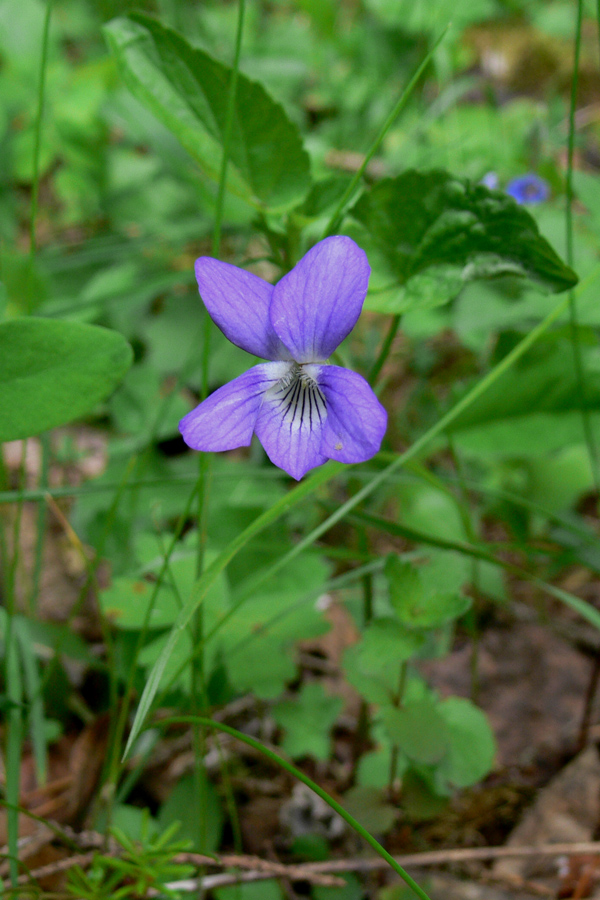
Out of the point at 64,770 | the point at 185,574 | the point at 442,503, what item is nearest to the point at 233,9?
the point at 442,503

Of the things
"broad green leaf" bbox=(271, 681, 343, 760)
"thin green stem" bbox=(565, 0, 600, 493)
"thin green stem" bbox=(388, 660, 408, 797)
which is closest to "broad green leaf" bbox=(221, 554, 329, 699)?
"broad green leaf" bbox=(271, 681, 343, 760)

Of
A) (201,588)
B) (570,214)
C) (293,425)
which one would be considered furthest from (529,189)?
(201,588)

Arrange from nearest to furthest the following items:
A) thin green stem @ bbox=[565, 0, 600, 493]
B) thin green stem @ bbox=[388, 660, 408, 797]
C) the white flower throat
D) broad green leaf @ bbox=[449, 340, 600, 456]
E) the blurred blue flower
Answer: the white flower throat < thin green stem @ bbox=[565, 0, 600, 493] < thin green stem @ bbox=[388, 660, 408, 797] < broad green leaf @ bbox=[449, 340, 600, 456] < the blurred blue flower

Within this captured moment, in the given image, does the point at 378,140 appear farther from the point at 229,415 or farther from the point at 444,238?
the point at 229,415

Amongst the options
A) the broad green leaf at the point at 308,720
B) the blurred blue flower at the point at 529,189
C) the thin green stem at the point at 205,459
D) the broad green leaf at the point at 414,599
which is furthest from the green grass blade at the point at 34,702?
the blurred blue flower at the point at 529,189

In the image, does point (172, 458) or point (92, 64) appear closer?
point (172, 458)

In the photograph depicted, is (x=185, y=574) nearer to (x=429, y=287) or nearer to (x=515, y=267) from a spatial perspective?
(x=429, y=287)

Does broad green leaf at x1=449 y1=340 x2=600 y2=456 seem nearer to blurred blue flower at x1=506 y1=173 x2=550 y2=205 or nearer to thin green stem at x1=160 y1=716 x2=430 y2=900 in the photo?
blurred blue flower at x1=506 y1=173 x2=550 y2=205
